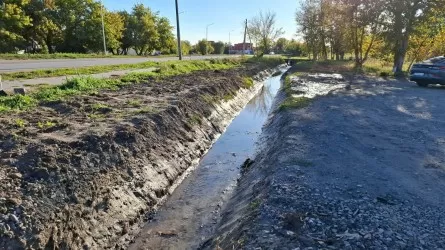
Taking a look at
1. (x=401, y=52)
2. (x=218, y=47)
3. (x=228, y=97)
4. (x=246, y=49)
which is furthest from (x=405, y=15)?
(x=246, y=49)

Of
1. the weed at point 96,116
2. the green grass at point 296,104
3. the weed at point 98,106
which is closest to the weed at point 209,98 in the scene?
the green grass at point 296,104

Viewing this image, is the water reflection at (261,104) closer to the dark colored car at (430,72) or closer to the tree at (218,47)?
the dark colored car at (430,72)

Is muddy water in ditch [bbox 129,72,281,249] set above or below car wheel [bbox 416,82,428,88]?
below

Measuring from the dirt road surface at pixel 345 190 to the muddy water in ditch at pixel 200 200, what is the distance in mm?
425

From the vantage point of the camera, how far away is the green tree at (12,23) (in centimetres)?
4141

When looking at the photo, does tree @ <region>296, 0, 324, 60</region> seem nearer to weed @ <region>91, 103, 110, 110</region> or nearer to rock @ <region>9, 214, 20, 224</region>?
weed @ <region>91, 103, 110, 110</region>

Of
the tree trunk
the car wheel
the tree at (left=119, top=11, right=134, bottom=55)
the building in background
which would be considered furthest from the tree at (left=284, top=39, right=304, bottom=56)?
the car wheel

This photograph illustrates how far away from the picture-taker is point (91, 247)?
17.3 feet

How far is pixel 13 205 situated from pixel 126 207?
202cm

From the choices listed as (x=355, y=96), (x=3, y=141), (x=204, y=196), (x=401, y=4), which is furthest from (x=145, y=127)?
(x=401, y=4)

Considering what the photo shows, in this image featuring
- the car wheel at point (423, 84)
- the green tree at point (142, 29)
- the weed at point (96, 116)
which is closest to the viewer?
the weed at point (96, 116)

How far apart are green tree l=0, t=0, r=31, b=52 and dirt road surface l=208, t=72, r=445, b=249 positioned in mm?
41882

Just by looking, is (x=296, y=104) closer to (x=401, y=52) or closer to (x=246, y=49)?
(x=401, y=52)

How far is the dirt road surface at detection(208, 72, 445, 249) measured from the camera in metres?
4.61
